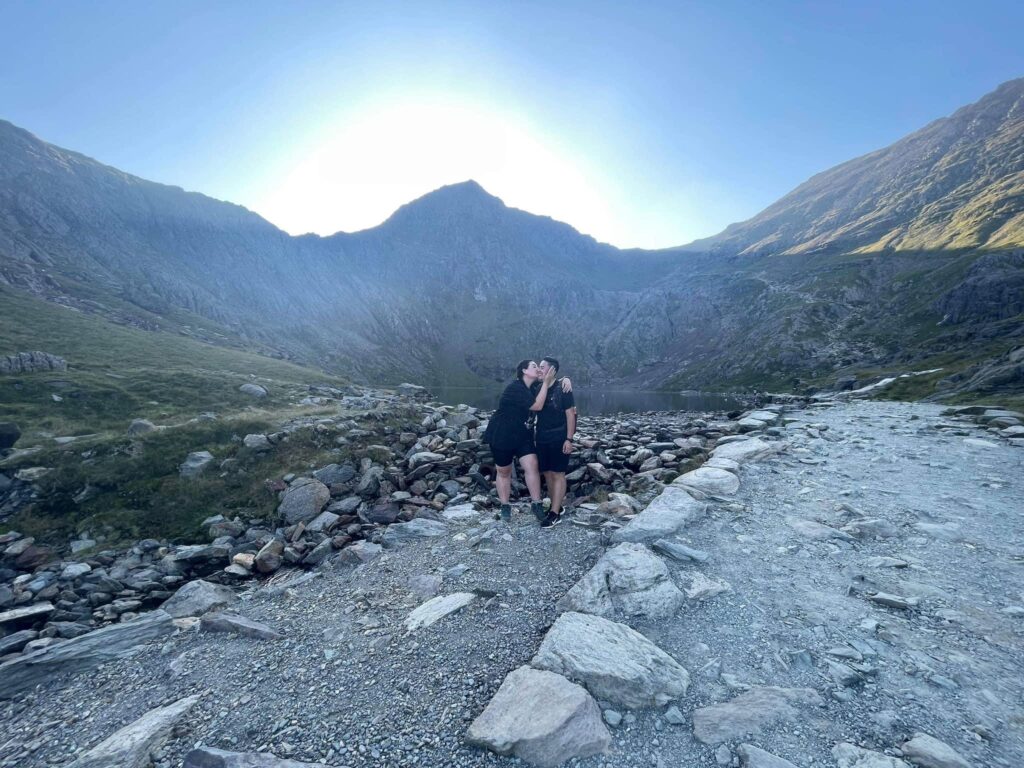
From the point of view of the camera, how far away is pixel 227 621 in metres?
6.10

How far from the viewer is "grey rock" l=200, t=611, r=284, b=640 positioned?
19.4ft

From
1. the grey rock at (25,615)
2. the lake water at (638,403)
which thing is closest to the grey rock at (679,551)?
the grey rock at (25,615)

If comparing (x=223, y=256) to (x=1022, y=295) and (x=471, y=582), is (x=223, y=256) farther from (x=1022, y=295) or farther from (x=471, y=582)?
(x=1022, y=295)

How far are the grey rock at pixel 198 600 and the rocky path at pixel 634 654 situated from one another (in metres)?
0.48

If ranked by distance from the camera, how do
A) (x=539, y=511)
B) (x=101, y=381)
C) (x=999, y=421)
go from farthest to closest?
(x=101, y=381) → (x=999, y=421) → (x=539, y=511)

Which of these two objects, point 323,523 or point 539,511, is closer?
point 539,511

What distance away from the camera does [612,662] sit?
4.34 metres

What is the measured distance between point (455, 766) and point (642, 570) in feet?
11.4

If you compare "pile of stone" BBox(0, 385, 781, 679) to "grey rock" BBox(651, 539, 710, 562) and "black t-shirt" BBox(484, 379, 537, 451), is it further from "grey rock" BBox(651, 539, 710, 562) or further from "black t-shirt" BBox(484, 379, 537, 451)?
"black t-shirt" BBox(484, 379, 537, 451)

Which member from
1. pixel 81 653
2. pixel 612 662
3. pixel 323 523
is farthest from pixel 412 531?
pixel 612 662

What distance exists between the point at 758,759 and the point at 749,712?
56 cm

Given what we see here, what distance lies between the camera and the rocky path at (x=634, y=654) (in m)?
3.60

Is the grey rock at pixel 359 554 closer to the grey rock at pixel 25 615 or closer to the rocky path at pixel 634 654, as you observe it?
the rocky path at pixel 634 654

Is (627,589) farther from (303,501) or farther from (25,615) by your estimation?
(25,615)
